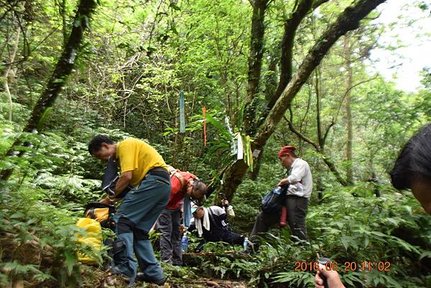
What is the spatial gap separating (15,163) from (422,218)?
4.15 meters

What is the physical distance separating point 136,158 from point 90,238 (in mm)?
1076

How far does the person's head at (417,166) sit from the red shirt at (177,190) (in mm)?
4312

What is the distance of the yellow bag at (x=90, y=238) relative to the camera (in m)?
3.26

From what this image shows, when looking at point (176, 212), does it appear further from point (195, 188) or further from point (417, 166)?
point (417, 166)

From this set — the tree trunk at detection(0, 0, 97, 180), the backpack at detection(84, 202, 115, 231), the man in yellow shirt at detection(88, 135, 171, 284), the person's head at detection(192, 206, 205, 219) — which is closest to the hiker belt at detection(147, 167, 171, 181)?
the man in yellow shirt at detection(88, 135, 171, 284)

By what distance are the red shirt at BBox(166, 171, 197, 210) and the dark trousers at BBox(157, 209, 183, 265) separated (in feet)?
0.37

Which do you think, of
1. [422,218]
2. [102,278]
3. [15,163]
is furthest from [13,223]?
[422,218]

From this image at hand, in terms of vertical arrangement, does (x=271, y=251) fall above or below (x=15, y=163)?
below

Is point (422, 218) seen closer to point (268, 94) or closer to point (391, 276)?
point (391, 276)

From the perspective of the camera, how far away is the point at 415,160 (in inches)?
47.7

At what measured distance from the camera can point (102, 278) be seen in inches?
142

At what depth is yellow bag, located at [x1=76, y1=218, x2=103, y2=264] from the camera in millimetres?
3264
